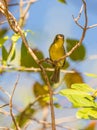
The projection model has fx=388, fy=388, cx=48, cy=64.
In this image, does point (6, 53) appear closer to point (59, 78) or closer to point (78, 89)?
point (59, 78)

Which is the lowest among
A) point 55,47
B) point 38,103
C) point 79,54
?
point 38,103

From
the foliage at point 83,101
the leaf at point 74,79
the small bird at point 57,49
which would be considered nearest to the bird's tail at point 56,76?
the leaf at point 74,79

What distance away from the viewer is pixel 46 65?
47.6 inches

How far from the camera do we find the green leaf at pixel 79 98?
667mm

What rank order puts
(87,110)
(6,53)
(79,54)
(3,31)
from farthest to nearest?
(3,31), (79,54), (6,53), (87,110)

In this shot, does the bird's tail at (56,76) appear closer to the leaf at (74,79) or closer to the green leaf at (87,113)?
the leaf at (74,79)

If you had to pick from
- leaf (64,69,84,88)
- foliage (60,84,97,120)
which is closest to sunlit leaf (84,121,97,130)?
leaf (64,69,84,88)

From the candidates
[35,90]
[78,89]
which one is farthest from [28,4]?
[78,89]

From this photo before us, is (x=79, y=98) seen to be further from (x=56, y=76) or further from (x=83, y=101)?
(x=56, y=76)

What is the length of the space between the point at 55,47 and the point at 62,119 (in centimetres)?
21

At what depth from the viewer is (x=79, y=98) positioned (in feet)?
2.22

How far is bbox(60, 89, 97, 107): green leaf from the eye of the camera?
0.67 metres

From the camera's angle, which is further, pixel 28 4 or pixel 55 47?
pixel 28 4

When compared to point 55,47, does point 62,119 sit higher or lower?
lower
